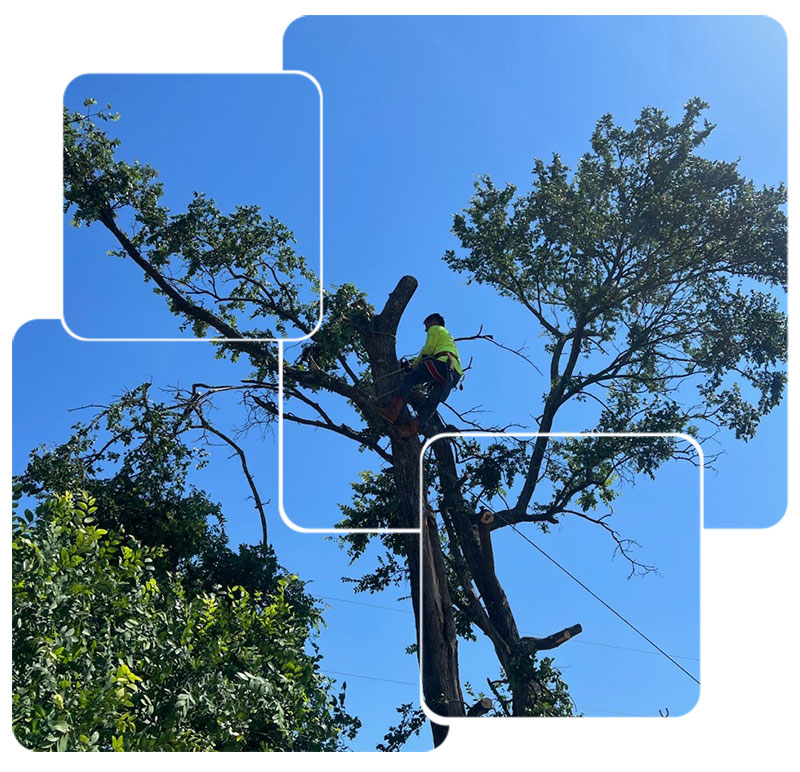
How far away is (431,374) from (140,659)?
8.28 feet

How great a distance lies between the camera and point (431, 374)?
6980 mm

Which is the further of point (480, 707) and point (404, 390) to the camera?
point (404, 390)

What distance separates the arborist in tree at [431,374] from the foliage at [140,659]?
1.43 m

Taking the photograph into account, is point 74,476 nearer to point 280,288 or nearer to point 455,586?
point 280,288

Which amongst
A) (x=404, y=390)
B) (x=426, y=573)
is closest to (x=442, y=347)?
(x=404, y=390)

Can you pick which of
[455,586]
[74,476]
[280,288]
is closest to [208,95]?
[280,288]

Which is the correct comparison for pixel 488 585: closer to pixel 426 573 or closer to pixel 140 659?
pixel 426 573

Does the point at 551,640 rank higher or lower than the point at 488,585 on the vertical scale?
lower

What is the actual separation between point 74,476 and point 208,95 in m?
3.04

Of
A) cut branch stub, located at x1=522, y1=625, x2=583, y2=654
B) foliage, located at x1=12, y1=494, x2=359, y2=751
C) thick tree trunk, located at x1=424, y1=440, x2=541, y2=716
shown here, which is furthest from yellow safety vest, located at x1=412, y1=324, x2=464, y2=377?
foliage, located at x1=12, y1=494, x2=359, y2=751

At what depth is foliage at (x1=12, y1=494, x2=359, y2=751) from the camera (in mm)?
5512

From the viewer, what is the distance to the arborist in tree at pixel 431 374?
671 cm

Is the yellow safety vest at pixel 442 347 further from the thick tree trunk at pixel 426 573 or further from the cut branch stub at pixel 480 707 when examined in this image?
the cut branch stub at pixel 480 707

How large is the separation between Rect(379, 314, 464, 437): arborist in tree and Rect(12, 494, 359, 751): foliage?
56.4 inches
